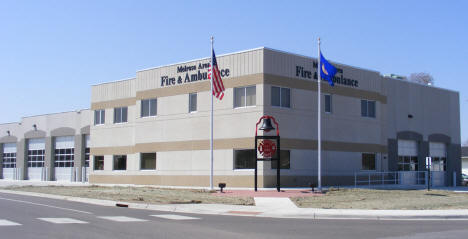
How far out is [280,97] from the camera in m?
34.6

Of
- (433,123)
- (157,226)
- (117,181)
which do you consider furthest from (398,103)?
(157,226)

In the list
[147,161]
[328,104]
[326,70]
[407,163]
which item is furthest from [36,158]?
[407,163]

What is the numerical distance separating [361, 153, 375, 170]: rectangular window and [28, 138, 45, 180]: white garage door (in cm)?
3245

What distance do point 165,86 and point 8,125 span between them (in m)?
28.8

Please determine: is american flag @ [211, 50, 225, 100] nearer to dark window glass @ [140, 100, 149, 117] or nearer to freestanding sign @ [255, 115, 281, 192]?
freestanding sign @ [255, 115, 281, 192]

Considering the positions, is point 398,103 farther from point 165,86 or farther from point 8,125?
point 8,125

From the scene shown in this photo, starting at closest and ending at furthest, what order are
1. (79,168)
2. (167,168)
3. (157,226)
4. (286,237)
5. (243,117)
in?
(286,237) → (157,226) → (243,117) → (167,168) → (79,168)

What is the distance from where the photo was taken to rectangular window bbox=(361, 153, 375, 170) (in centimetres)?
3912

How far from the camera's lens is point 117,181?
4294 centimetres

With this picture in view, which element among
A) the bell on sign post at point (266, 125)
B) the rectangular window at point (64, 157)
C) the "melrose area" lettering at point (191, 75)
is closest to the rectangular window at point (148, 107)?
the "melrose area" lettering at point (191, 75)

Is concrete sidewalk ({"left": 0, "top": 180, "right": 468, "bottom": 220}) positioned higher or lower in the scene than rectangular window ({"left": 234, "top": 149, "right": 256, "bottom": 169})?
lower

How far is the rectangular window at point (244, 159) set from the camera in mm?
34000

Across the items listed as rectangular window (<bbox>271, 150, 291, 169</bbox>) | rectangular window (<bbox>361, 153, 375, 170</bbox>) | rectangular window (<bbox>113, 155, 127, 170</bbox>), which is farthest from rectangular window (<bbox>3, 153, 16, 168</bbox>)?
rectangular window (<bbox>361, 153, 375, 170</bbox>)

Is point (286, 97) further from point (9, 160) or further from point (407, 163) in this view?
point (9, 160)
